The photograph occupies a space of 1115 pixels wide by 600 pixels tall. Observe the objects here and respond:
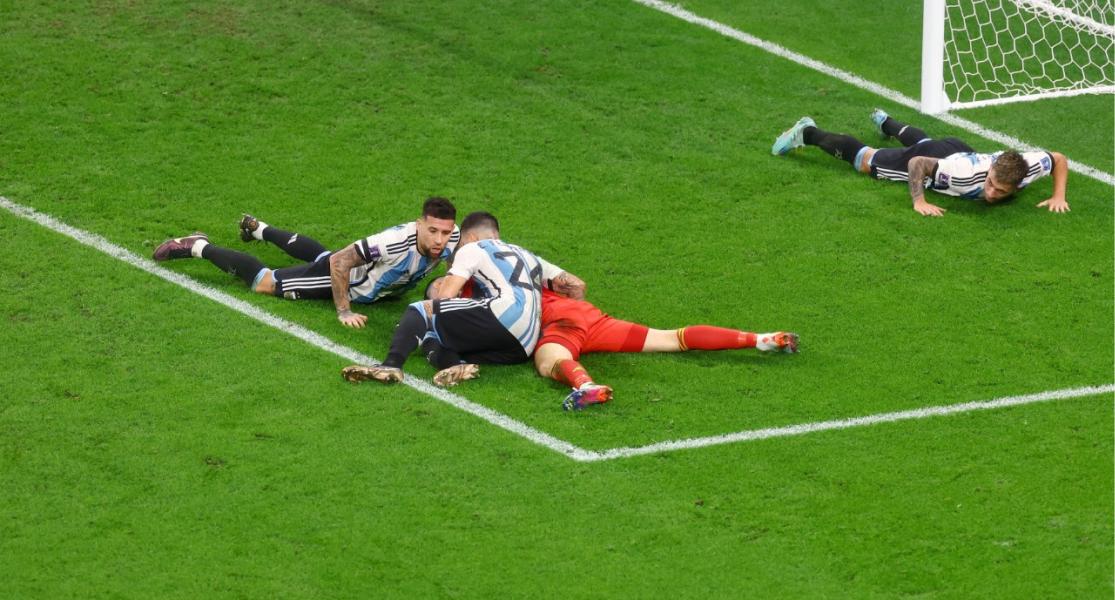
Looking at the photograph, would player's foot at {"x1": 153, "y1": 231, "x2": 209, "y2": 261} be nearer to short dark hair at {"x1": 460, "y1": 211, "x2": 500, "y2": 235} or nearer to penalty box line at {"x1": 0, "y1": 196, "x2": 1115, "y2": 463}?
penalty box line at {"x1": 0, "y1": 196, "x2": 1115, "y2": 463}

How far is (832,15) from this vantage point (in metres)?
15.0

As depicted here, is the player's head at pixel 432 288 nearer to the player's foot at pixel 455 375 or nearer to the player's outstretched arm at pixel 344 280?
the player's outstretched arm at pixel 344 280

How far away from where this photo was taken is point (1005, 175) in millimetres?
11352

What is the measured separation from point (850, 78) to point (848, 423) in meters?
5.81

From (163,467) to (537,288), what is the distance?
8.18 ft

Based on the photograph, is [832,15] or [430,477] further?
[832,15]

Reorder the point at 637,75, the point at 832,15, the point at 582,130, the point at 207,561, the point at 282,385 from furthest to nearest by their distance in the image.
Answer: the point at 832,15, the point at 637,75, the point at 582,130, the point at 282,385, the point at 207,561

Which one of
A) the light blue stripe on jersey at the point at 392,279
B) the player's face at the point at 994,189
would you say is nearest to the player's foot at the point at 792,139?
the player's face at the point at 994,189

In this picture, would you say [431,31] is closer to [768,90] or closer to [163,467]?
[768,90]

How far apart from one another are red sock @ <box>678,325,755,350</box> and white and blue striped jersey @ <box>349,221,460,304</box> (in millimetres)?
1628

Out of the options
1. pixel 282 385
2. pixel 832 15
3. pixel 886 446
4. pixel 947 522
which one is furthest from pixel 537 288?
pixel 832 15

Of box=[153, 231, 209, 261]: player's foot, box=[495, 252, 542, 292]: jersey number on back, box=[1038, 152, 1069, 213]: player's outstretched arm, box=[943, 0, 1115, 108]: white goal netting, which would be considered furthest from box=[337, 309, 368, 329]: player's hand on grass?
box=[943, 0, 1115, 108]: white goal netting

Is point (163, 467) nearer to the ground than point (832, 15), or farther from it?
nearer to the ground

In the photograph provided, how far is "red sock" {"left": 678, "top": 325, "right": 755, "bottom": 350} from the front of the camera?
9.52 meters
